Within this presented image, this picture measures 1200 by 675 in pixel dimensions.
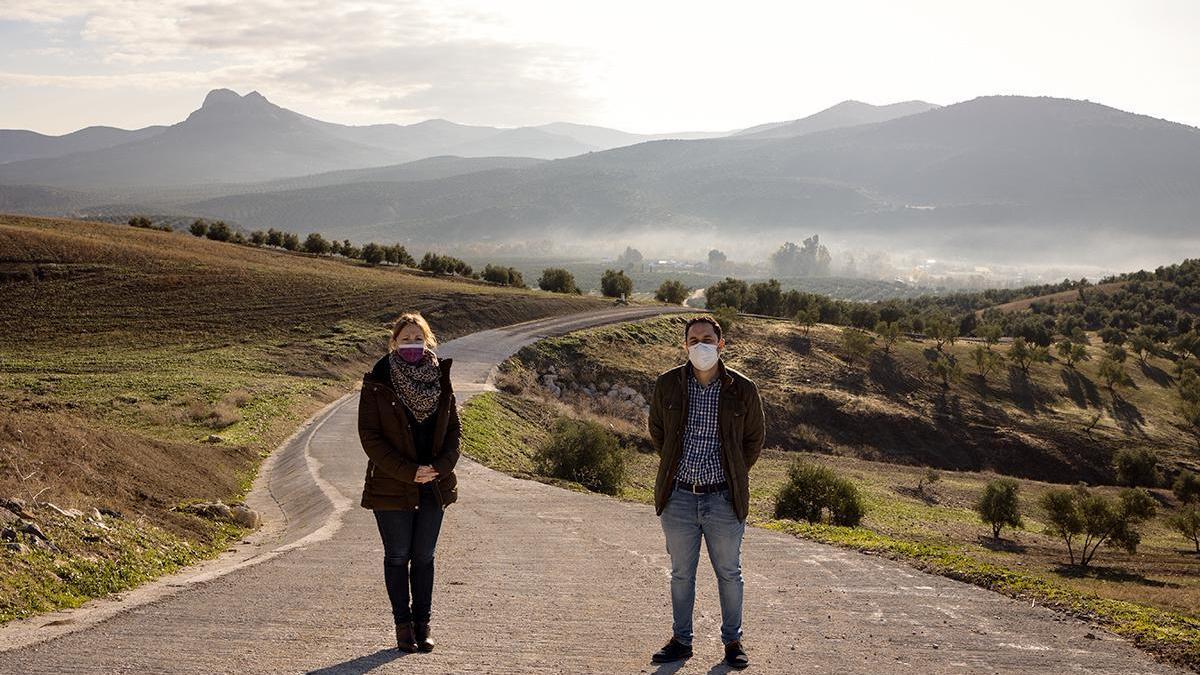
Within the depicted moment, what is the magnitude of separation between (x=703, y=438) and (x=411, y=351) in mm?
2348

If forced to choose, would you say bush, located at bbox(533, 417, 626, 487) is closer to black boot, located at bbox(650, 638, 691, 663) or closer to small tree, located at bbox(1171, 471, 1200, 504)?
black boot, located at bbox(650, 638, 691, 663)

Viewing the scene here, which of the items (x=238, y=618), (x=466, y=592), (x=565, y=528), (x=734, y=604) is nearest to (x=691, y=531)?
(x=734, y=604)

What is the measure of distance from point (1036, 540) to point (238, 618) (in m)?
32.9

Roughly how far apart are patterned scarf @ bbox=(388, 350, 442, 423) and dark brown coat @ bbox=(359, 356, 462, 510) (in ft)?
0.20

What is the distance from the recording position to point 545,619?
9.05m

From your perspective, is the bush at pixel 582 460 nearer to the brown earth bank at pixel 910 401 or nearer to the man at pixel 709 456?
the man at pixel 709 456

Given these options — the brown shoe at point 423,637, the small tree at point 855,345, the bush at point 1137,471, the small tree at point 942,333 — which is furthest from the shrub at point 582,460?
the small tree at point 942,333

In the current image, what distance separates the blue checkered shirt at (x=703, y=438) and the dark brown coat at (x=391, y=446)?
1810 millimetres

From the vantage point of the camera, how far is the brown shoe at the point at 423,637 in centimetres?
782

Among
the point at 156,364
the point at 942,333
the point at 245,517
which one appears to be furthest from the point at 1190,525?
the point at 156,364

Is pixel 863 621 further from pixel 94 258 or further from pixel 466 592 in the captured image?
pixel 94 258

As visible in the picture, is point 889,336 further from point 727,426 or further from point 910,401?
point 727,426

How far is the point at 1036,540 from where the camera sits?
3503 centimetres

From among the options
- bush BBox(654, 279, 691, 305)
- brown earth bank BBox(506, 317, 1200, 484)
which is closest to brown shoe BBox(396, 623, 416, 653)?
brown earth bank BBox(506, 317, 1200, 484)
